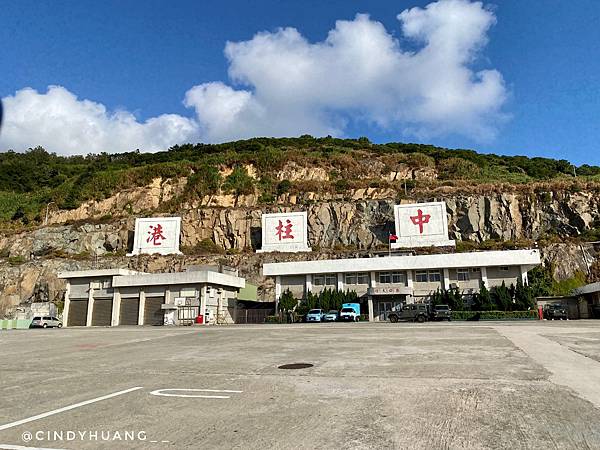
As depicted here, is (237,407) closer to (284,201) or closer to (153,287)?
(153,287)

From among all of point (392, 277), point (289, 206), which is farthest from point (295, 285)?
point (289, 206)

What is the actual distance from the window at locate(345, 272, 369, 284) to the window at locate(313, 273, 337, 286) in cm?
142

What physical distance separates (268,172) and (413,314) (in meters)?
45.3

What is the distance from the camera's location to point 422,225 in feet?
167

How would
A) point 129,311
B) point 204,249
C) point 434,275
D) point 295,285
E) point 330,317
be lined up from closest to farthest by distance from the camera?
point 330,317 → point 434,275 → point 129,311 → point 295,285 → point 204,249

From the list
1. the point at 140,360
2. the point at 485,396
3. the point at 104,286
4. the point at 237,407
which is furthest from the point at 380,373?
the point at 104,286

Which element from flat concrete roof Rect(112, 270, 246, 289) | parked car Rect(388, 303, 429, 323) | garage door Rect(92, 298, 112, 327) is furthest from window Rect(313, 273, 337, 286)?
garage door Rect(92, 298, 112, 327)

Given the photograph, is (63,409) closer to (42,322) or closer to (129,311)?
(129,311)

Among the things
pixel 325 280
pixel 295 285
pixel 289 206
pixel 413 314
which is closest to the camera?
pixel 413 314

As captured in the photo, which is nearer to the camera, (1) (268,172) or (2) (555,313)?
(2) (555,313)

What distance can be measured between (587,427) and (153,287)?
147 feet

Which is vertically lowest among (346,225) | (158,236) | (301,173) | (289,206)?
(158,236)

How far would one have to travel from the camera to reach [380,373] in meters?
9.34

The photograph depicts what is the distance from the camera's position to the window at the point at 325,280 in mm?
47969
